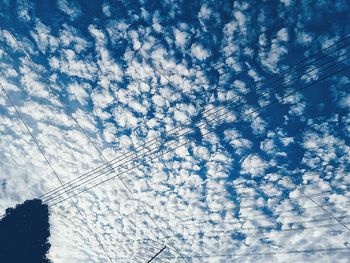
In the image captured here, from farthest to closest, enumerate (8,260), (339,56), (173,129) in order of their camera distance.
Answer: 1. (8,260)
2. (173,129)
3. (339,56)

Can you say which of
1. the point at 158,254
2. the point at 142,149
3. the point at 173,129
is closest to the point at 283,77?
the point at 173,129

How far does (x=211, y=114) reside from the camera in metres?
10.3

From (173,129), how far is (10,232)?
14867mm

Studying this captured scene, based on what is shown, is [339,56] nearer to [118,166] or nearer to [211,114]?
[211,114]

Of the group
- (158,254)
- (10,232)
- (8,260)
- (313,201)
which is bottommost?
(8,260)

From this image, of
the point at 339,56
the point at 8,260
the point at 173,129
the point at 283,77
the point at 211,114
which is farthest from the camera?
the point at 8,260

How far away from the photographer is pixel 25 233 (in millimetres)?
17516

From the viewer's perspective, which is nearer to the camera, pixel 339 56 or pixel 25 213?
pixel 339 56

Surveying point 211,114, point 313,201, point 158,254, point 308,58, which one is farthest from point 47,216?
point 308,58

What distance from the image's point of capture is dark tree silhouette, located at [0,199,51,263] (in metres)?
16.8

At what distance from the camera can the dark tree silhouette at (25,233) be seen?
660 inches

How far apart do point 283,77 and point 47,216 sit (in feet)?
62.4

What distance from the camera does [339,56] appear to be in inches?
311

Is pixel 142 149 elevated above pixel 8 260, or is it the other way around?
pixel 142 149
